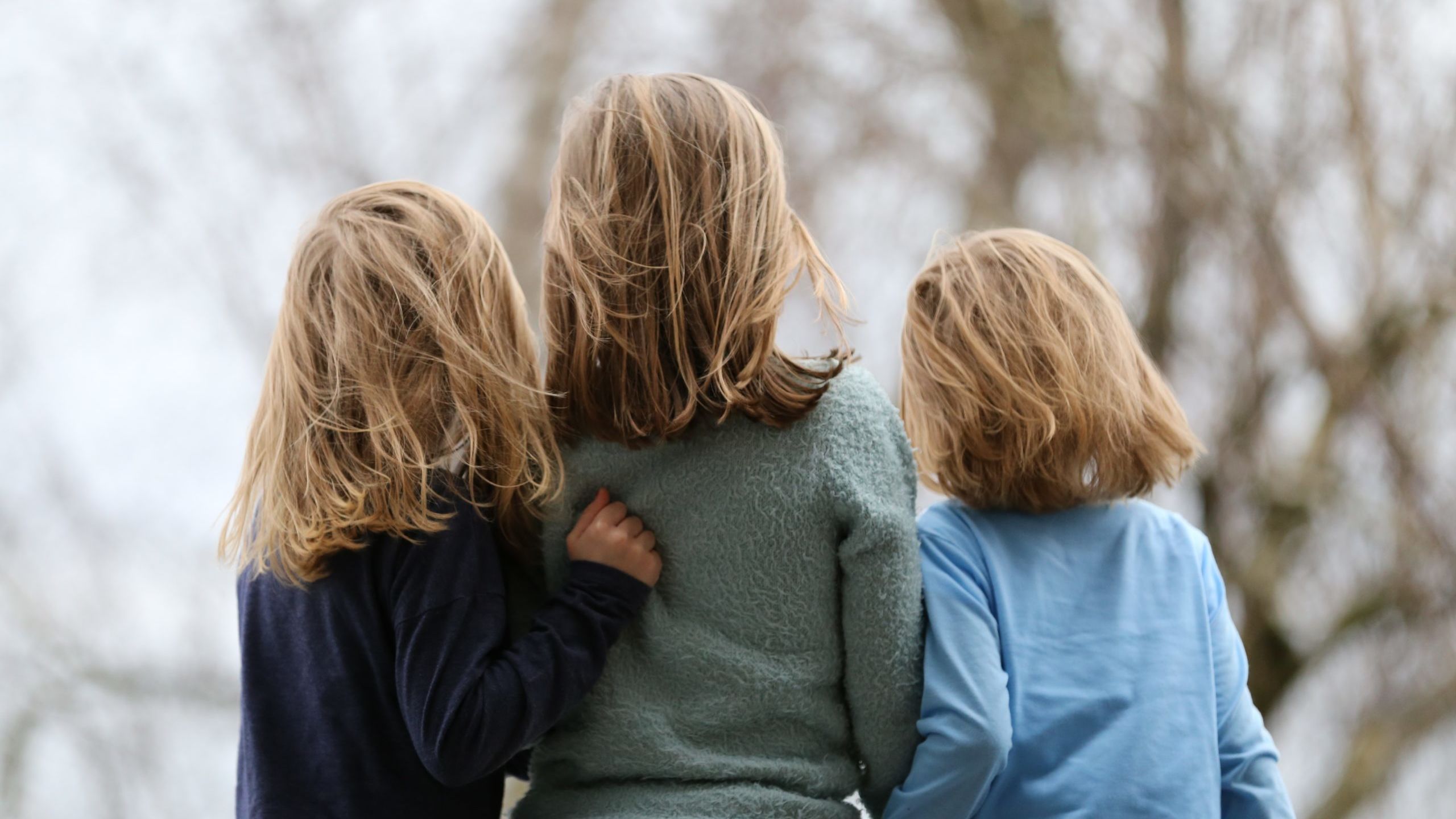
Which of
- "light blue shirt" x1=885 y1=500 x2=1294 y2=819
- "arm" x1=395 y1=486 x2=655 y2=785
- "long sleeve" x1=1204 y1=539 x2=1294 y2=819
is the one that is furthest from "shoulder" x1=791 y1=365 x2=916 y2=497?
"long sleeve" x1=1204 y1=539 x2=1294 y2=819

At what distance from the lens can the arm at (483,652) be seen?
3.42 feet

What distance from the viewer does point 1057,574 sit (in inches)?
47.8

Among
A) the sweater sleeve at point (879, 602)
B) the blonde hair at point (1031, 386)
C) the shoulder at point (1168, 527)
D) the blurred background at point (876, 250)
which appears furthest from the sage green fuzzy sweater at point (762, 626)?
the blurred background at point (876, 250)

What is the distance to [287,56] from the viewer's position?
126 inches

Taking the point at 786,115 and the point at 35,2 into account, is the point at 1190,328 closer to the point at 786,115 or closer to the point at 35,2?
the point at 786,115

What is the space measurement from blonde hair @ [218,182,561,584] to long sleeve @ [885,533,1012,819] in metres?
0.39

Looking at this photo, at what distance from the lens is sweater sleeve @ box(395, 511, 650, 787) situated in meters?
1.04

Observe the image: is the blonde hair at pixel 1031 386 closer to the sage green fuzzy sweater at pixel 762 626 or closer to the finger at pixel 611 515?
the sage green fuzzy sweater at pixel 762 626

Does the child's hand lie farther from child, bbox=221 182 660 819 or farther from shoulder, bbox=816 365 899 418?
shoulder, bbox=816 365 899 418

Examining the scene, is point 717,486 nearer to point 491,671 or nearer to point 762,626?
point 762,626

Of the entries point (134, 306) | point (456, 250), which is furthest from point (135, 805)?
point (456, 250)


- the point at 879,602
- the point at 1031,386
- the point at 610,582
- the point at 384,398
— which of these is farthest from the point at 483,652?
the point at 1031,386

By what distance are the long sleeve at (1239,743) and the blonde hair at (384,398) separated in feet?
2.20

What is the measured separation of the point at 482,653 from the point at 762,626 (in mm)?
254
